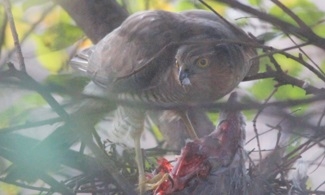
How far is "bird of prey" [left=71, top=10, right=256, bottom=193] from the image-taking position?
2.39 meters

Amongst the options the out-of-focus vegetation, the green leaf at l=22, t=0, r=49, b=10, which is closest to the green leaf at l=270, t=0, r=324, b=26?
the out-of-focus vegetation

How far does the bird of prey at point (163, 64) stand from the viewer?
239 cm

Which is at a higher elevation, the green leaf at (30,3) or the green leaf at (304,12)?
the green leaf at (30,3)

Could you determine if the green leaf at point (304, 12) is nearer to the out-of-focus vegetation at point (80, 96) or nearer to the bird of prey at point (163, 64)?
the out-of-focus vegetation at point (80, 96)

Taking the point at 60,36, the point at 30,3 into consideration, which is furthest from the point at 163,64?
the point at 30,3

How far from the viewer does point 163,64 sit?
98.3 inches

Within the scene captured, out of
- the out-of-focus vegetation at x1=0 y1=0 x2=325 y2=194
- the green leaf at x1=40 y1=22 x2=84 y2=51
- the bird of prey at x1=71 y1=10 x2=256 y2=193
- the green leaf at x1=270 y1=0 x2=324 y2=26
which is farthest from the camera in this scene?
the green leaf at x1=40 y1=22 x2=84 y2=51

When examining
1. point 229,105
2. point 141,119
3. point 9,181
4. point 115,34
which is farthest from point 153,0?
point 229,105

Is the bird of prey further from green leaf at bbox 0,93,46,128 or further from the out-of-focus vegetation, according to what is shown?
green leaf at bbox 0,93,46,128

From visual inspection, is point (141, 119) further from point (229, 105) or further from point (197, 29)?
point (229, 105)

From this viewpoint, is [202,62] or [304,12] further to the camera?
[202,62]

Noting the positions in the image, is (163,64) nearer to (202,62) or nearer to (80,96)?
(202,62)

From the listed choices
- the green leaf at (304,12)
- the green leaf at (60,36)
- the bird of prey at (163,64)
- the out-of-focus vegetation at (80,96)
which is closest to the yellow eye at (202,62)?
the bird of prey at (163,64)

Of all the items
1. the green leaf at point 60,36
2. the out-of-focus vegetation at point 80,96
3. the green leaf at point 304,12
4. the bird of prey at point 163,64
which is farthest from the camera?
the green leaf at point 60,36
